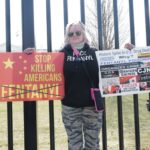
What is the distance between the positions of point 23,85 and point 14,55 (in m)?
0.31

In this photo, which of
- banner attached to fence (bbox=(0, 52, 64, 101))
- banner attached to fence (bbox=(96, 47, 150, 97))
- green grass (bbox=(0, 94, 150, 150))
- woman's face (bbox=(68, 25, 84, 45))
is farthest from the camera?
green grass (bbox=(0, 94, 150, 150))

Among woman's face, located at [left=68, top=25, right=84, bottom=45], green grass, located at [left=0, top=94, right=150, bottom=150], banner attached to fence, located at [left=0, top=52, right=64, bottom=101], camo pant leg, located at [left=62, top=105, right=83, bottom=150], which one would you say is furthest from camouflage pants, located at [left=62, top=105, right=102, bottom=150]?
green grass, located at [left=0, top=94, right=150, bottom=150]

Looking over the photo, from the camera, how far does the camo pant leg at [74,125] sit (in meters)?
3.89

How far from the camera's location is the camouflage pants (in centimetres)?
390

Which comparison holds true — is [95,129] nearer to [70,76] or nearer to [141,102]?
[70,76]

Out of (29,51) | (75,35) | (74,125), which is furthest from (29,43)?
(74,125)

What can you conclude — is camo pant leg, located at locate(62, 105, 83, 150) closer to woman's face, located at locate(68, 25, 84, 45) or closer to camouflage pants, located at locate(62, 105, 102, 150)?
camouflage pants, located at locate(62, 105, 102, 150)

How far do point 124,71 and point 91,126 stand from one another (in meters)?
0.74

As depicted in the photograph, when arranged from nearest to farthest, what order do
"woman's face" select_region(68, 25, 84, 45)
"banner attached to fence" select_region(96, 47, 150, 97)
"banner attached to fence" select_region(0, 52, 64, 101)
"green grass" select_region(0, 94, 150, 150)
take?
"woman's face" select_region(68, 25, 84, 45), "banner attached to fence" select_region(0, 52, 64, 101), "banner attached to fence" select_region(96, 47, 150, 97), "green grass" select_region(0, 94, 150, 150)

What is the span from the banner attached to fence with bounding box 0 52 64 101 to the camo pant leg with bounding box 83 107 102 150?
1.28 ft

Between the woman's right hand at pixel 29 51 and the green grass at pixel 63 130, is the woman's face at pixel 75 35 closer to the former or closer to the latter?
the woman's right hand at pixel 29 51

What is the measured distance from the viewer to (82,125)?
3.97 m

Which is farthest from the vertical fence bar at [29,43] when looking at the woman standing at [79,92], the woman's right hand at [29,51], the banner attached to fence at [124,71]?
the banner attached to fence at [124,71]

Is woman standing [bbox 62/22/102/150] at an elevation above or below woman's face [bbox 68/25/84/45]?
below
